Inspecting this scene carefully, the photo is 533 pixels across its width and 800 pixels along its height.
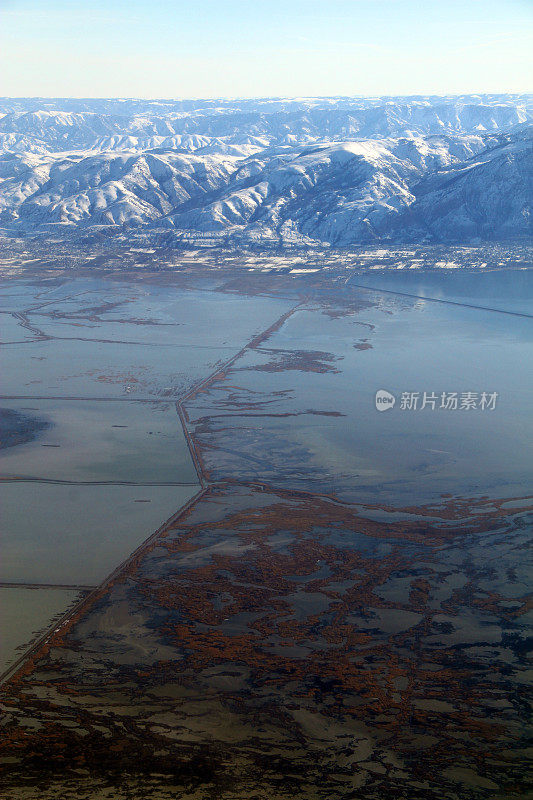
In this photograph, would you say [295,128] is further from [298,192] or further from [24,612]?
[24,612]

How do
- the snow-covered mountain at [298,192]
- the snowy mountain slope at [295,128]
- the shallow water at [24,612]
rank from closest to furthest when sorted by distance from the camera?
the shallow water at [24,612] < the snow-covered mountain at [298,192] < the snowy mountain slope at [295,128]

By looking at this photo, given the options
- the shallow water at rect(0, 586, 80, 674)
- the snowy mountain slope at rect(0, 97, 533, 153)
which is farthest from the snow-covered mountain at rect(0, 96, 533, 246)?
the shallow water at rect(0, 586, 80, 674)

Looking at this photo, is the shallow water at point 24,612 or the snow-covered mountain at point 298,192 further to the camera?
the snow-covered mountain at point 298,192

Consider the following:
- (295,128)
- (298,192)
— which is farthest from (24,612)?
(295,128)

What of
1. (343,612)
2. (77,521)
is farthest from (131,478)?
(343,612)

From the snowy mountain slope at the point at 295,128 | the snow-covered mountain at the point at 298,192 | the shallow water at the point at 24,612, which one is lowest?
the shallow water at the point at 24,612

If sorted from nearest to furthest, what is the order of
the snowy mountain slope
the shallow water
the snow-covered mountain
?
the shallow water, the snow-covered mountain, the snowy mountain slope

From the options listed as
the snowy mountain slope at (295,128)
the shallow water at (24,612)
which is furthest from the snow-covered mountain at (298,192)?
the shallow water at (24,612)

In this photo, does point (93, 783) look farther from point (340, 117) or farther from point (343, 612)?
point (340, 117)

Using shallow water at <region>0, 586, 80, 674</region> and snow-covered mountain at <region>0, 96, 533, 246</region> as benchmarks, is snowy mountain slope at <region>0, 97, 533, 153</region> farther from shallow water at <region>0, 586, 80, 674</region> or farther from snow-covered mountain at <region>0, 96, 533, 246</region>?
shallow water at <region>0, 586, 80, 674</region>

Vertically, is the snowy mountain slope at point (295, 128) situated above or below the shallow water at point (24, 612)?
above

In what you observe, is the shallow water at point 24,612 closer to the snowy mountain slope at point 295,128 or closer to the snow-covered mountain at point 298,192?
the snow-covered mountain at point 298,192
